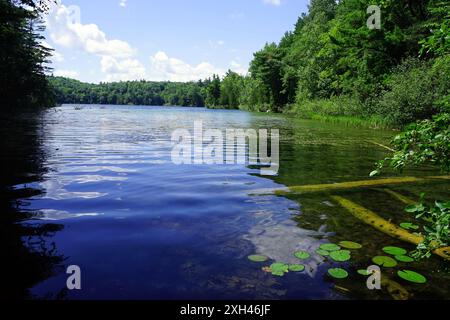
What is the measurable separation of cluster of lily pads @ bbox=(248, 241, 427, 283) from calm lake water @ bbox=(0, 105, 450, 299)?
10 cm

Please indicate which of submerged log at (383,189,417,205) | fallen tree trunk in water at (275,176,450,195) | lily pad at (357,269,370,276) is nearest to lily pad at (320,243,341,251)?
lily pad at (357,269,370,276)

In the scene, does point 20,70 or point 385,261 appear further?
point 20,70

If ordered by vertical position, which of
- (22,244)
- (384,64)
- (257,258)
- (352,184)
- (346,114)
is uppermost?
(384,64)

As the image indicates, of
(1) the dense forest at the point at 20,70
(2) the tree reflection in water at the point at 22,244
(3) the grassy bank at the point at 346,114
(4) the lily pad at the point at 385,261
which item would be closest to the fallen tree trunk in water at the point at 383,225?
(4) the lily pad at the point at 385,261

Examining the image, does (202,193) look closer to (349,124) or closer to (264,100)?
(349,124)

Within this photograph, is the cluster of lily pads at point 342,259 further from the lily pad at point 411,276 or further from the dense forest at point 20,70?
the dense forest at point 20,70

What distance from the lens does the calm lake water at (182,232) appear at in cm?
381

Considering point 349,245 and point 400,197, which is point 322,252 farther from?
point 400,197

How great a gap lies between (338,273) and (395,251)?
126cm

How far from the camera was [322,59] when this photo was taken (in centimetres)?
6050

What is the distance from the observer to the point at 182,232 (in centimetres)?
545

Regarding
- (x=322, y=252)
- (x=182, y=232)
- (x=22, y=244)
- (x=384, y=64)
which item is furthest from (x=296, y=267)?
(x=384, y=64)
